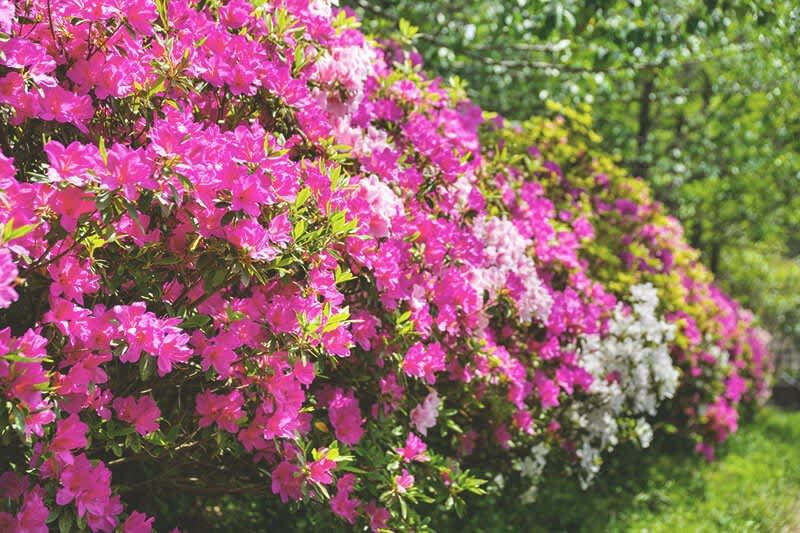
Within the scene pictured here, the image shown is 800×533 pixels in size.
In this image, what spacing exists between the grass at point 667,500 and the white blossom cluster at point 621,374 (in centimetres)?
51

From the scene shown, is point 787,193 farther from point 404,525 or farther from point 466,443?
point 404,525

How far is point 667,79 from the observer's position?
7.35m

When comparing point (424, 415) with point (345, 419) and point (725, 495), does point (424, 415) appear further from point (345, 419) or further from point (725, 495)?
point (725, 495)

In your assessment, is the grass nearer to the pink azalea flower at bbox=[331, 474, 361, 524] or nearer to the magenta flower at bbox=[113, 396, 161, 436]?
the pink azalea flower at bbox=[331, 474, 361, 524]

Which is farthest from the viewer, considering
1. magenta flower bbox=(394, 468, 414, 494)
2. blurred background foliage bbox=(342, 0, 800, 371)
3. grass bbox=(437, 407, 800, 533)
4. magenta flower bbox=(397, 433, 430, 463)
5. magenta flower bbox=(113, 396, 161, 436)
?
blurred background foliage bbox=(342, 0, 800, 371)

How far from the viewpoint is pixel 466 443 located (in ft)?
12.7

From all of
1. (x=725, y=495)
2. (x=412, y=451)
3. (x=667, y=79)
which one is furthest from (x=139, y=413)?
(x=667, y=79)

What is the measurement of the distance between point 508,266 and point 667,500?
3.44 metres

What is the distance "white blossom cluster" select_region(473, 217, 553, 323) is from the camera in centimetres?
373

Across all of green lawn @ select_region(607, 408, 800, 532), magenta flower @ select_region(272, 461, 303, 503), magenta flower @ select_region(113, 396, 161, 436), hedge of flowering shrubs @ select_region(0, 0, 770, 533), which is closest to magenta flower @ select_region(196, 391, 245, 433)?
hedge of flowering shrubs @ select_region(0, 0, 770, 533)

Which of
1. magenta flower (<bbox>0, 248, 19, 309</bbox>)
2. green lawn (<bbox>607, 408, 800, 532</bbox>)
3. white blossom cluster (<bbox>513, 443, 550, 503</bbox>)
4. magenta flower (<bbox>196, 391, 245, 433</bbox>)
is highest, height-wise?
magenta flower (<bbox>0, 248, 19, 309</bbox>)

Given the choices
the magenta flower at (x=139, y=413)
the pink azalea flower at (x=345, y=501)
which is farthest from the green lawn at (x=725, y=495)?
the magenta flower at (x=139, y=413)

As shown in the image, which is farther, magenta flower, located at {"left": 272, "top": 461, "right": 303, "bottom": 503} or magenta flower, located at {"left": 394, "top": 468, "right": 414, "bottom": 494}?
magenta flower, located at {"left": 394, "top": 468, "right": 414, "bottom": 494}

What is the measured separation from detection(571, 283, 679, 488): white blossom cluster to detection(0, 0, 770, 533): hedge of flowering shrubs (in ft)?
0.67
